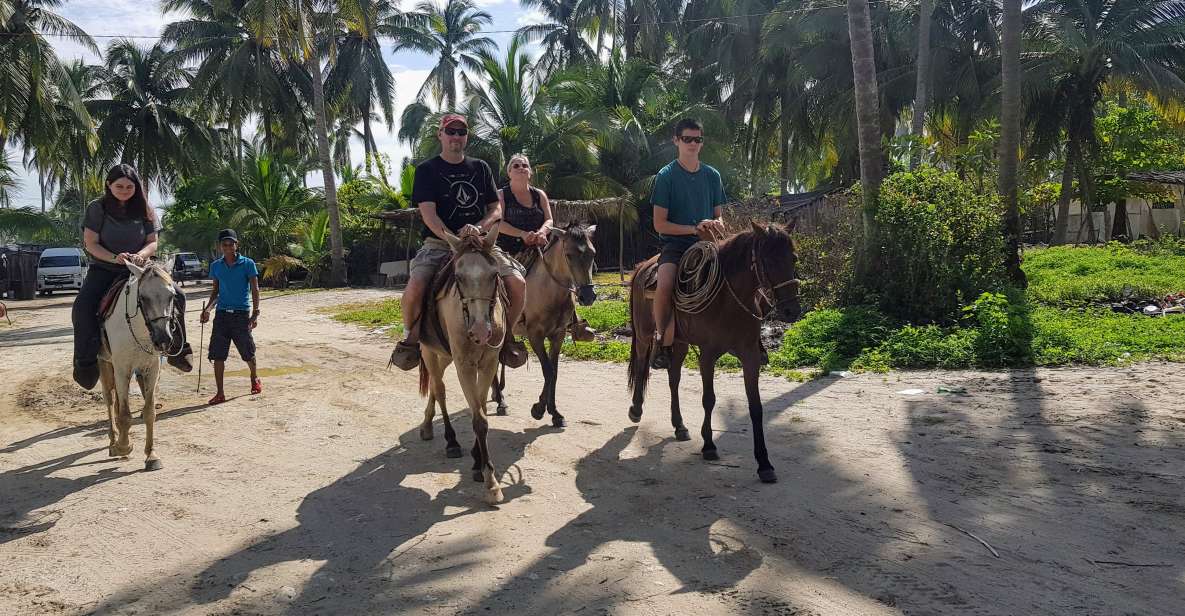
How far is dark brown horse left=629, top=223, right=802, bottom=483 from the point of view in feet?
18.3

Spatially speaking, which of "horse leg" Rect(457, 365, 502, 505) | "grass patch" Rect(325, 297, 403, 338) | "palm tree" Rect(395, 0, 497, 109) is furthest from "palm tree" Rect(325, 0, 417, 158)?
"horse leg" Rect(457, 365, 502, 505)

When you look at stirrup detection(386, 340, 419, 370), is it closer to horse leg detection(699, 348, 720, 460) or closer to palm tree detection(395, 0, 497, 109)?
horse leg detection(699, 348, 720, 460)

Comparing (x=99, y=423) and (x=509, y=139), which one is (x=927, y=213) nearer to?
(x=99, y=423)

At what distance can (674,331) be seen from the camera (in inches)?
262

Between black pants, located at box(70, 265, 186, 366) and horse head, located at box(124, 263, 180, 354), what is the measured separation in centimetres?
22

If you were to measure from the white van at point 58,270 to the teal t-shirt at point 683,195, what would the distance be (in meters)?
35.8

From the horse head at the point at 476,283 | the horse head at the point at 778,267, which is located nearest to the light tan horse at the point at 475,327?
the horse head at the point at 476,283

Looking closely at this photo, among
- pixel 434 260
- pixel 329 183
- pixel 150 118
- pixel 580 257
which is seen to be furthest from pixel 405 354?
pixel 150 118

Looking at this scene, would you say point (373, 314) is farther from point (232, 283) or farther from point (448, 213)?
point (448, 213)

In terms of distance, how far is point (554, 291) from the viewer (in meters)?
7.69

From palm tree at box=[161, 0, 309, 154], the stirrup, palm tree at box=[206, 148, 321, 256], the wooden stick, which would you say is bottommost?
the wooden stick

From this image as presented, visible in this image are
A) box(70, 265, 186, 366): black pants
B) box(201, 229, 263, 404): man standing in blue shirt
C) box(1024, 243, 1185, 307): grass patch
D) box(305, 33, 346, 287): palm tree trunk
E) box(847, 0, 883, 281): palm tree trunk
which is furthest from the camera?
box(305, 33, 346, 287): palm tree trunk

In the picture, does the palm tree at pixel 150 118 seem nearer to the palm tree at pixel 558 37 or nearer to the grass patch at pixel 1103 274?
the palm tree at pixel 558 37

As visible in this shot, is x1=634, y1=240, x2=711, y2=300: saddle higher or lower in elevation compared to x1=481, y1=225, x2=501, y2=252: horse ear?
lower
